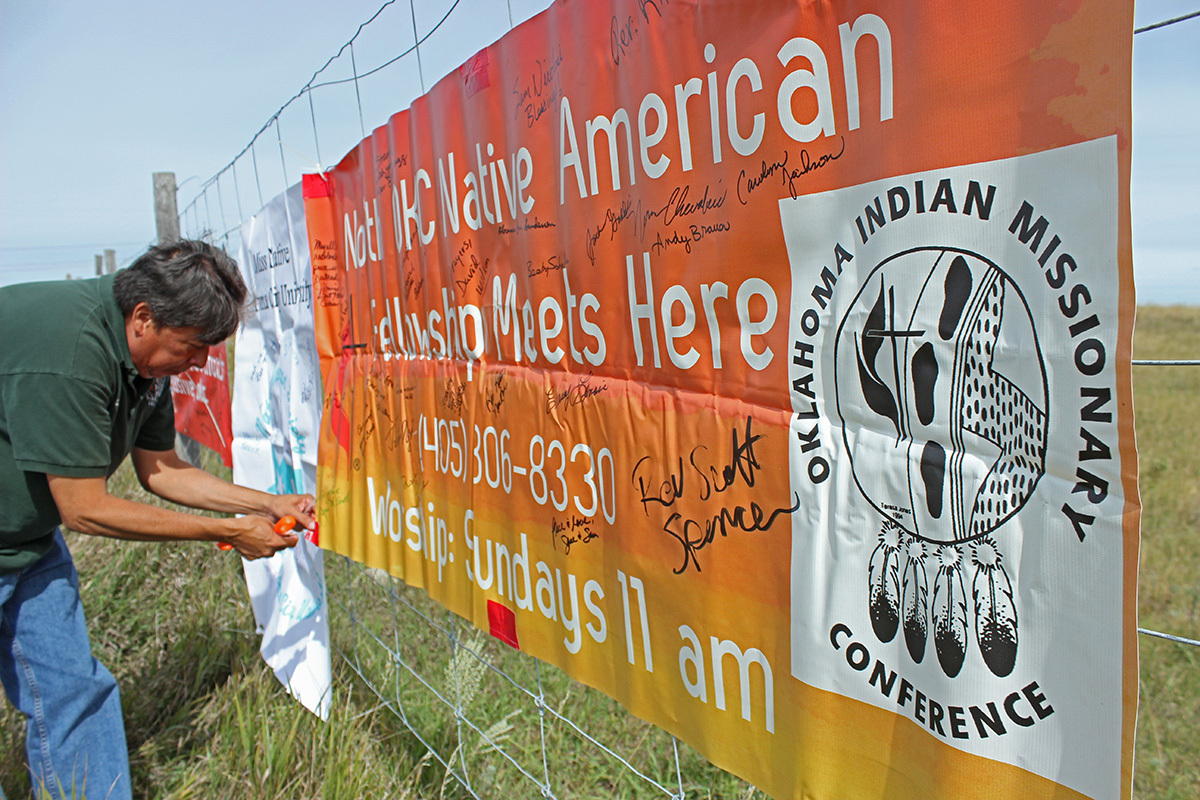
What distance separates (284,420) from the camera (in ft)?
10.3

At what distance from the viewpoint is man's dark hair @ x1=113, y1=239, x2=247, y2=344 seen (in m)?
2.12

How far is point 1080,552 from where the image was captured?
2.69ft

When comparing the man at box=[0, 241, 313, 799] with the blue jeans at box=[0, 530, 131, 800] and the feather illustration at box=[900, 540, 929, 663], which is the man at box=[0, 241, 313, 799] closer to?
the blue jeans at box=[0, 530, 131, 800]

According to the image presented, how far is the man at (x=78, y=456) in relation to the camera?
1988mm

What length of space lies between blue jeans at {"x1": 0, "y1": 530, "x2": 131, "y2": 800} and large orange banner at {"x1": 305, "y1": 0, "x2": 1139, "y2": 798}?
139cm

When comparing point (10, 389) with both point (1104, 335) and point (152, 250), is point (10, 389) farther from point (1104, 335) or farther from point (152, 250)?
→ point (1104, 335)

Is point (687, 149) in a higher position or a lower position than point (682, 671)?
higher

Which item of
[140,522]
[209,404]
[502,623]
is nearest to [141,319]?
[140,522]

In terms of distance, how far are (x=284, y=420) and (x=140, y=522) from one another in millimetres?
983

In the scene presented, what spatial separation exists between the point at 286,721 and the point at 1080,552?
104 inches

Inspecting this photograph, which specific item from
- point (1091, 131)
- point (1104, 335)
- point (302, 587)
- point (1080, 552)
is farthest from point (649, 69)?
point (302, 587)

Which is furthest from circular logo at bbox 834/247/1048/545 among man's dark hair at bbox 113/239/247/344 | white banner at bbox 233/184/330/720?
white banner at bbox 233/184/330/720
